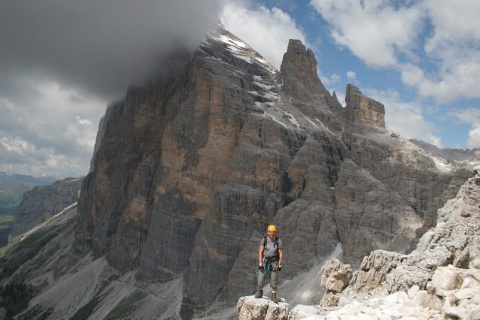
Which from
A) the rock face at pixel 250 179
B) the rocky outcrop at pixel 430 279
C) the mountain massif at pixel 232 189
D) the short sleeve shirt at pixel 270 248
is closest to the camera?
the rocky outcrop at pixel 430 279

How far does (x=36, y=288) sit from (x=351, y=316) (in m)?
154

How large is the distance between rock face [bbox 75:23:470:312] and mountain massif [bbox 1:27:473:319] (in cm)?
30

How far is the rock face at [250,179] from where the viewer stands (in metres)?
85.6

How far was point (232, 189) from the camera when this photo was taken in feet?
330

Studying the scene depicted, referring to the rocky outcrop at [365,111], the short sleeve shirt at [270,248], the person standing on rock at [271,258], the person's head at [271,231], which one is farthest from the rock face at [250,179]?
the person's head at [271,231]

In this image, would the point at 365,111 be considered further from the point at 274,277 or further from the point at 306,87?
the point at 274,277

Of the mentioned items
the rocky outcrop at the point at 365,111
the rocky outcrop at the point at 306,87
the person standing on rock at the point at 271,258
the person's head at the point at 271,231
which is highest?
the rocky outcrop at the point at 306,87

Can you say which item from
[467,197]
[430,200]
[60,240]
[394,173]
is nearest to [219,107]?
[394,173]

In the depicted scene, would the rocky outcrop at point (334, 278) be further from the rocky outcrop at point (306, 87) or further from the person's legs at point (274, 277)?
the rocky outcrop at point (306, 87)

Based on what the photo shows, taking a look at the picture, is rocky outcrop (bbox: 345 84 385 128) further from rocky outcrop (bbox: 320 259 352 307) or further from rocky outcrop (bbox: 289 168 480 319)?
rocky outcrop (bbox: 320 259 352 307)

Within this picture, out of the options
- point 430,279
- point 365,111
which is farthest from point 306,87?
point 430,279

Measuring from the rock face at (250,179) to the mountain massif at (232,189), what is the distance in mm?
304

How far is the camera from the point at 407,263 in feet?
62.2

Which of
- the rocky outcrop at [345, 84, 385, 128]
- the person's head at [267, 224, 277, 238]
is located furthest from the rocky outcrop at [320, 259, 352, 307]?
the rocky outcrop at [345, 84, 385, 128]
